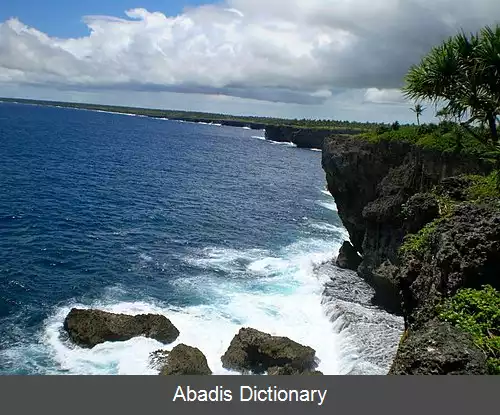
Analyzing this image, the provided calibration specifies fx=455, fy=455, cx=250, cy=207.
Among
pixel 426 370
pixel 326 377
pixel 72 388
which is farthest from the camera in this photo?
pixel 426 370

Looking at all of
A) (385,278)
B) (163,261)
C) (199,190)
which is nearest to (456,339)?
(385,278)

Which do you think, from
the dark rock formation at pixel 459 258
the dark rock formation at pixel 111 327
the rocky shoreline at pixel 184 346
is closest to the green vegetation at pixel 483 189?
the dark rock formation at pixel 459 258

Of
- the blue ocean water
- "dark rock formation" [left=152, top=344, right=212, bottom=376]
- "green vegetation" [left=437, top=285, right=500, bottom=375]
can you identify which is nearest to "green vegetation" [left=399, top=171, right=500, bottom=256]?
"green vegetation" [left=437, top=285, right=500, bottom=375]

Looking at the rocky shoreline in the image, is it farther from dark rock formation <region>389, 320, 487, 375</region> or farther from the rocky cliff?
dark rock formation <region>389, 320, 487, 375</region>

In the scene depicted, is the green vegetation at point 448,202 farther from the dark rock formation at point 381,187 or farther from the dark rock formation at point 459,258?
the dark rock formation at point 381,187

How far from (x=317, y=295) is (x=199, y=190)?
39.6 m

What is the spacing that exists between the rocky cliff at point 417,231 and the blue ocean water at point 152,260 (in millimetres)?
5419

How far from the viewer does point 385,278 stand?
105 ft

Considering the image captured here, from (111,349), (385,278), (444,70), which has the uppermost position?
(444,70)

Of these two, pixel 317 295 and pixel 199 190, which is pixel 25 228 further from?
pixel 199 190

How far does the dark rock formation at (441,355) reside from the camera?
7.48 metres

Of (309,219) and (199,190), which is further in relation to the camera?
(199,190)

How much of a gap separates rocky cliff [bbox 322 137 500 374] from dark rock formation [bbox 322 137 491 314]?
0.26 ft

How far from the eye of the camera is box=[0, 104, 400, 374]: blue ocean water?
83.3 ft
